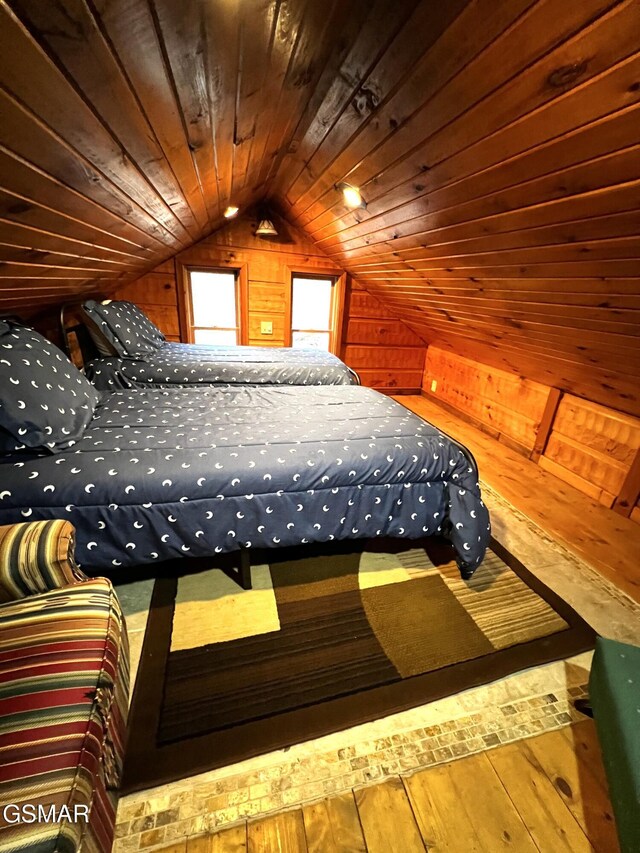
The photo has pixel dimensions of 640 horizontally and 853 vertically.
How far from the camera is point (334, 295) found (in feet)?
13.8

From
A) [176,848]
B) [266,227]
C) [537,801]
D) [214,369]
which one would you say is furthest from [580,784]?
[266,227]

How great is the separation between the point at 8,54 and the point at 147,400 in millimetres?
1633

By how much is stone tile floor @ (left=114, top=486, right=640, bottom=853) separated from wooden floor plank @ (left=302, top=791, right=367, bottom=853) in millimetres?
25

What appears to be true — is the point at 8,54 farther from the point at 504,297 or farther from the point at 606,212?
the point at 504,297

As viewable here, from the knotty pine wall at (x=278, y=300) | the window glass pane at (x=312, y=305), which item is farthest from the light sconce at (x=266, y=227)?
the window glass pane at (x=312, y=305)

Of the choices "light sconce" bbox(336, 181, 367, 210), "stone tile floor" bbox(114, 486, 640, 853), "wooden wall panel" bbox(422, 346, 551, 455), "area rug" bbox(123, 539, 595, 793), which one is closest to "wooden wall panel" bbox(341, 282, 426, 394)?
"wooden wall panel" bbox(422, 346, 551, 455)

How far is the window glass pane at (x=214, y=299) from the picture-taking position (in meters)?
3.97

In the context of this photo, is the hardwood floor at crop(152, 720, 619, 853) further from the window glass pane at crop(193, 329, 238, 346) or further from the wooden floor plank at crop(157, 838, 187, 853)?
the window glass pane at crop(193, 329, 238, 346)

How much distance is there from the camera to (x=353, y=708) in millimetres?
1187

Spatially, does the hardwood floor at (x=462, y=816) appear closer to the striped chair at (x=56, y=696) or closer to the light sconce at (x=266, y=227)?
the striped chair at (x=56, y=696)

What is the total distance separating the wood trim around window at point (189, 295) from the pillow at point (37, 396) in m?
2.21

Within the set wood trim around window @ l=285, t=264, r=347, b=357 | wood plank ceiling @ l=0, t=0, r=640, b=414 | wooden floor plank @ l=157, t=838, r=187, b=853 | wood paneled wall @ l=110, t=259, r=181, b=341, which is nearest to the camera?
wood plank ceiling @ l=0, t=0, r=640, b=414

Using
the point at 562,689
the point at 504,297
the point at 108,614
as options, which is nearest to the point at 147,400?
the point at 108,614

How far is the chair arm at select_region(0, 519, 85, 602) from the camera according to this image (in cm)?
96
